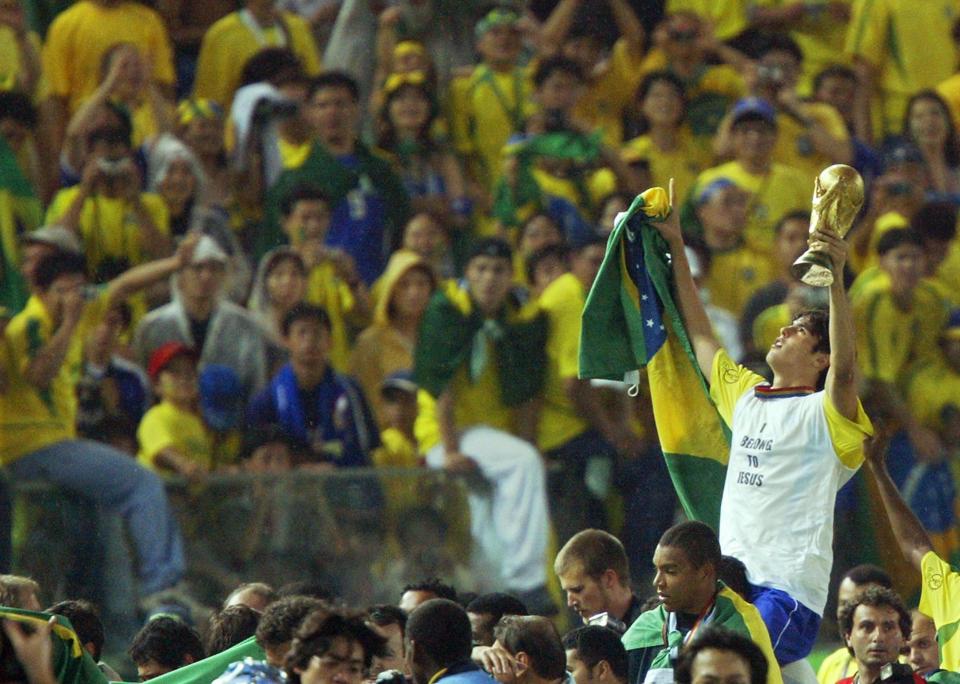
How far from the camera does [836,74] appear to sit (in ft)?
49.8

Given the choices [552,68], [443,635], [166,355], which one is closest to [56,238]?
[166,355]

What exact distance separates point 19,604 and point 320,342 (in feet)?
16.2

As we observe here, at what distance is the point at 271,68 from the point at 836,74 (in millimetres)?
3945

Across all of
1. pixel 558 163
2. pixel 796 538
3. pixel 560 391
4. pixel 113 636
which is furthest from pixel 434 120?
pixel 796 538

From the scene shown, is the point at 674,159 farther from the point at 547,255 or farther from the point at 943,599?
the point at 943,599

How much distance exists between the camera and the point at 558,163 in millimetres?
13805

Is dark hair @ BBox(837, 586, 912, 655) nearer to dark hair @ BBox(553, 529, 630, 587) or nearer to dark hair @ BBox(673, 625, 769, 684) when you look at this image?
dark hair @ BBox(553, 529, 630, 587)

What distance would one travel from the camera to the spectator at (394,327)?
41.1 ft

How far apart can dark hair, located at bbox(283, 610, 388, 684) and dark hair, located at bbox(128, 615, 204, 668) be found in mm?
1590

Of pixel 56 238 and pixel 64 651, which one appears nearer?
pixel 64 651

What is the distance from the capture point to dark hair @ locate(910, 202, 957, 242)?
45.4 ft

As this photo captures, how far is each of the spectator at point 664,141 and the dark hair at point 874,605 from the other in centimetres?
660

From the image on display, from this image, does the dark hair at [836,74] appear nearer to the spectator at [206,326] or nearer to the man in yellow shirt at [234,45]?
the man in yellow shirt at [234,45]

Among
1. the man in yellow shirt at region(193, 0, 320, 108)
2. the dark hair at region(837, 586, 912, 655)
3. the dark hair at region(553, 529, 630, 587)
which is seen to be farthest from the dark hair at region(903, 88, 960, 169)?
the dark hair at region(553, 529, 630, 587)
